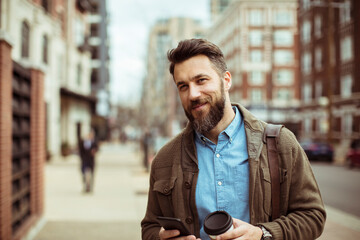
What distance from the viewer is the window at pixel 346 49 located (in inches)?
1374

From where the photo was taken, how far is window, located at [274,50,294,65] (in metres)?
61.9

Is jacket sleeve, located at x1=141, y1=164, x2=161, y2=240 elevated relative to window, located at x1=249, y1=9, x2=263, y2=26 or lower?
lower

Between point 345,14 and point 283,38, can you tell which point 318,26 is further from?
point 283,38

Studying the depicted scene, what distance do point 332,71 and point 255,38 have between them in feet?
76.6

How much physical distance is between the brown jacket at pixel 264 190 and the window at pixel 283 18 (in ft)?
170

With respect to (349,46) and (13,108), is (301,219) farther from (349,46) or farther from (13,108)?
(349,46)

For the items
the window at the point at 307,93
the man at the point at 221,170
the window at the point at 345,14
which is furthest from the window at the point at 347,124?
the man at the point at 221,170

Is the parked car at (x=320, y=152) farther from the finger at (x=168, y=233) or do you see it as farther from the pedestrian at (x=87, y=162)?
the finger at (x=168, y=233)

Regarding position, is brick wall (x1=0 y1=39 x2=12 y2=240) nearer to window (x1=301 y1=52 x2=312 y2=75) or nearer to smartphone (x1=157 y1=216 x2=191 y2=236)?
smartphone (x1=157 y1=216 x2=191 y2=236)

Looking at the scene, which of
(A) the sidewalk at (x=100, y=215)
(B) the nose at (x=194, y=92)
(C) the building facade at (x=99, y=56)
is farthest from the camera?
(C) the building facade at (x=99, y=56)

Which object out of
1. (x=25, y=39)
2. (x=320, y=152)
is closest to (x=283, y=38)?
(x=320, y=152)


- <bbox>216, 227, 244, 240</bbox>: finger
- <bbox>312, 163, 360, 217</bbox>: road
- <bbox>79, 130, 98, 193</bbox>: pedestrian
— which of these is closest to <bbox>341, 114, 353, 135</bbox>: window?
<bbox>312, 163, 360, 217</bbox>: road

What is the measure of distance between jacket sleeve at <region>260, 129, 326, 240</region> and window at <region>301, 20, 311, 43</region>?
42.4 m

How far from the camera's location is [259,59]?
202 ft
